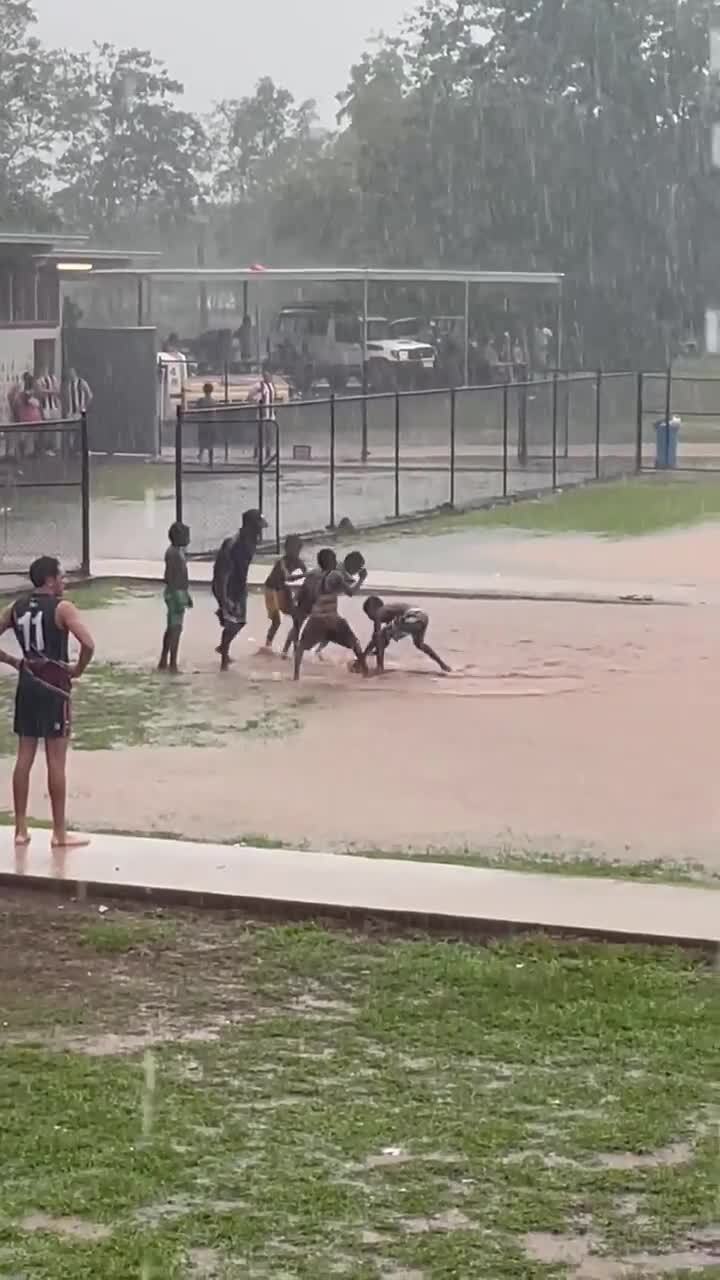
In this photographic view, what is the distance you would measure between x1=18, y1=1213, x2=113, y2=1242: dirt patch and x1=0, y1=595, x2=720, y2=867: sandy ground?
18.6 ft

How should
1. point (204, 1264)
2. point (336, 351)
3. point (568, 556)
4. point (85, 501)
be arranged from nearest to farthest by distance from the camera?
point (204, 1264) < point (85, 501) < point (568, 556) < point (336, 351)

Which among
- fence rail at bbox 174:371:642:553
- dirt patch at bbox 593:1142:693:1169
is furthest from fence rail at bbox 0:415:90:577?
dirt patch at bbox 593:1142:693:1169

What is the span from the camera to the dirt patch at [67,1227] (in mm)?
6305

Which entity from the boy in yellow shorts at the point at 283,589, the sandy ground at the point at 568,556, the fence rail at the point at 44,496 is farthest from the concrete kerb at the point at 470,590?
the boy in yellow shorts at the point at 283,589

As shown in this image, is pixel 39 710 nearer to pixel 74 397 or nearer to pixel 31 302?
pixel 74 397

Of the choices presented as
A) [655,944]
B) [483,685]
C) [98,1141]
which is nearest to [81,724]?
[483,685]

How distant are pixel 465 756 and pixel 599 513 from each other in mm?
19685

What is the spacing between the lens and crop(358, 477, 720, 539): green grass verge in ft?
104

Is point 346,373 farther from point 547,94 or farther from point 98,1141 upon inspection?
point 98,1141

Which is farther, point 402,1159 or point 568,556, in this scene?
point 568,556

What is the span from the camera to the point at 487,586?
2455 cm

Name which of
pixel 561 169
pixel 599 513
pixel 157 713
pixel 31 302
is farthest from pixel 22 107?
pixel 157 713

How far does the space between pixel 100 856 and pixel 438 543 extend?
1851 centimetres

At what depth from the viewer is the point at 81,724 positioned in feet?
53.2
